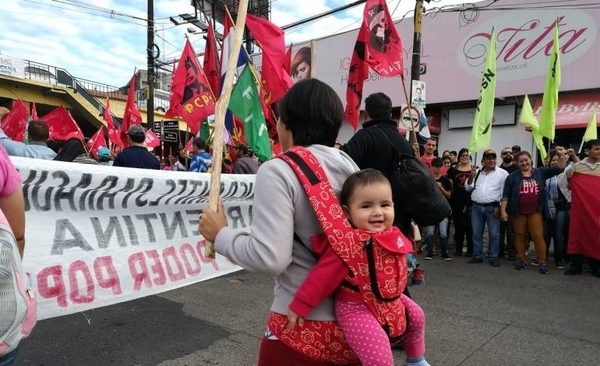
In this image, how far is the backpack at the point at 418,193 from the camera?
10.8ft

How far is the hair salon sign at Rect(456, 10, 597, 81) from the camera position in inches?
597

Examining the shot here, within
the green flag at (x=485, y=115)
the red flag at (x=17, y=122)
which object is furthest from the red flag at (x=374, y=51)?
the red flag at (x=17, y=122)

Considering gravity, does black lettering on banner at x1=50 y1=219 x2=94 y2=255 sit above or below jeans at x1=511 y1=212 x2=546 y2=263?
above

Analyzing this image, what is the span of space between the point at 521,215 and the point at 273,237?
23.2ft

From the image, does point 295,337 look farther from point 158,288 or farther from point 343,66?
point 343,66

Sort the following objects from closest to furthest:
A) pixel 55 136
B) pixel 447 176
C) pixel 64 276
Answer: pixel 64 276
pixel 447 176
pixel 55 136

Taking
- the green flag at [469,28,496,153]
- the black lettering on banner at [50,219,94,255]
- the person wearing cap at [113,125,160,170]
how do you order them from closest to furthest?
the black lettering on banner at [50,219,94,255], the person wearing cap at [113,125,160,170], the green flag at [469,28,496,153]

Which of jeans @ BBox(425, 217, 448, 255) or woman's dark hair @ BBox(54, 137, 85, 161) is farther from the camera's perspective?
jeans @ BBox(425, 217, 448, 255)

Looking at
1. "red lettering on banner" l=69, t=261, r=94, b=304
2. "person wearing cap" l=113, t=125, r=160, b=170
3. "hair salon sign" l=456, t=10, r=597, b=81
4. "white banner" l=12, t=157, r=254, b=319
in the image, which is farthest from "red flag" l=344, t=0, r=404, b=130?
"hair salon sign" l=456, t=10, r=597, b=81

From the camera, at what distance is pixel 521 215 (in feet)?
24.8

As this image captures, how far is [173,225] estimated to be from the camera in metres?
3.27

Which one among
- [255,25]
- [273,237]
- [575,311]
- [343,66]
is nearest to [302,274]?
[273,237]

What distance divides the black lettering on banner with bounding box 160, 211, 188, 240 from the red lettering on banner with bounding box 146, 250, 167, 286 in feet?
0.52

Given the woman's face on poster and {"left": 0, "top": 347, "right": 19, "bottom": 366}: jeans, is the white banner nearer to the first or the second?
{"left": 0, "top": 347, "right": 19, "bottom": 366}: jeans
